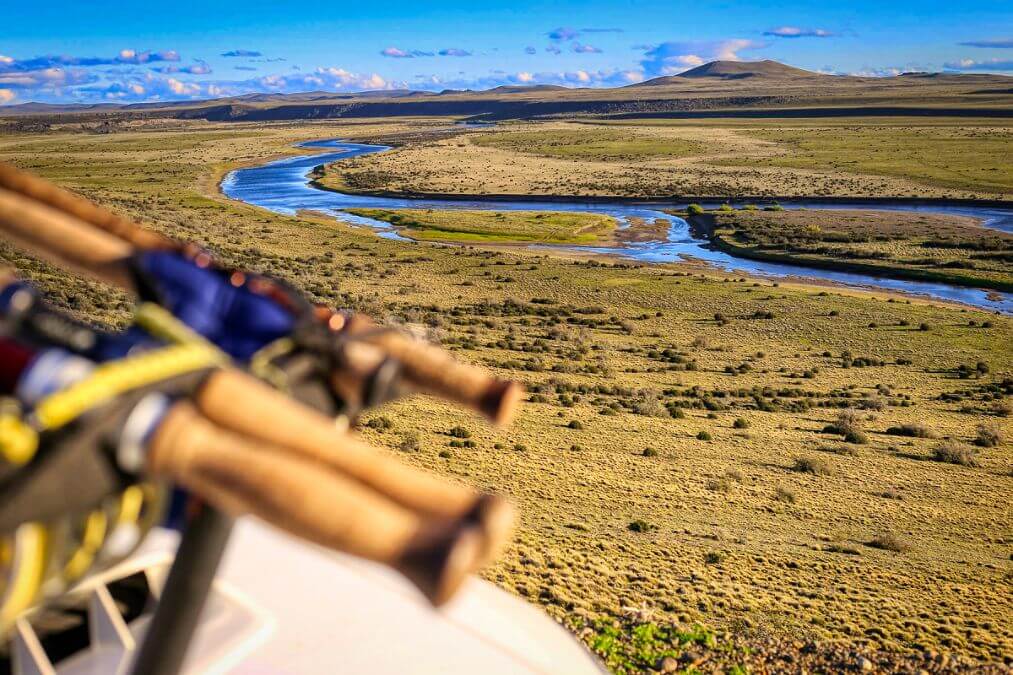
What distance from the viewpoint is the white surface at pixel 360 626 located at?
3936mm

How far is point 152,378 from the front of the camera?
138cm

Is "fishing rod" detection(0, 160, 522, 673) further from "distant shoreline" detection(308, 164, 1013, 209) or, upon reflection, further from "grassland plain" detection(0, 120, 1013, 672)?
"distant shoreline" detection(308, 164, 1013, 209)

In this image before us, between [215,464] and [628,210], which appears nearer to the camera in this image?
[215,464]

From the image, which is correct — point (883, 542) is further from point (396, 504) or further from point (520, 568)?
point (396, 504)

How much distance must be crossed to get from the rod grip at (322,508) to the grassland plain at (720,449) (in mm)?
8452

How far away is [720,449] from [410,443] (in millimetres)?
7986

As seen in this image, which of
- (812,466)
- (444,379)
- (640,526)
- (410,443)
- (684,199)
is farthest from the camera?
(684,199)

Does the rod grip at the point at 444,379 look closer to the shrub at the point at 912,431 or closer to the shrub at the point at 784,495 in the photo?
the shrub at the point at 784,495

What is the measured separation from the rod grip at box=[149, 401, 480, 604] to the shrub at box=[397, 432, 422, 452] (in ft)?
54.6

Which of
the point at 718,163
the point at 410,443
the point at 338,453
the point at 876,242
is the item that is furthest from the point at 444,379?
the point at 718,163

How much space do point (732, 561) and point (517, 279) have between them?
116 ft

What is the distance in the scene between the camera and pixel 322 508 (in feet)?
3.96

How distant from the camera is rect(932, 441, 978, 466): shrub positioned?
21.0 m

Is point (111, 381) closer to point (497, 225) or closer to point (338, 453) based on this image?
point (338, 453)
